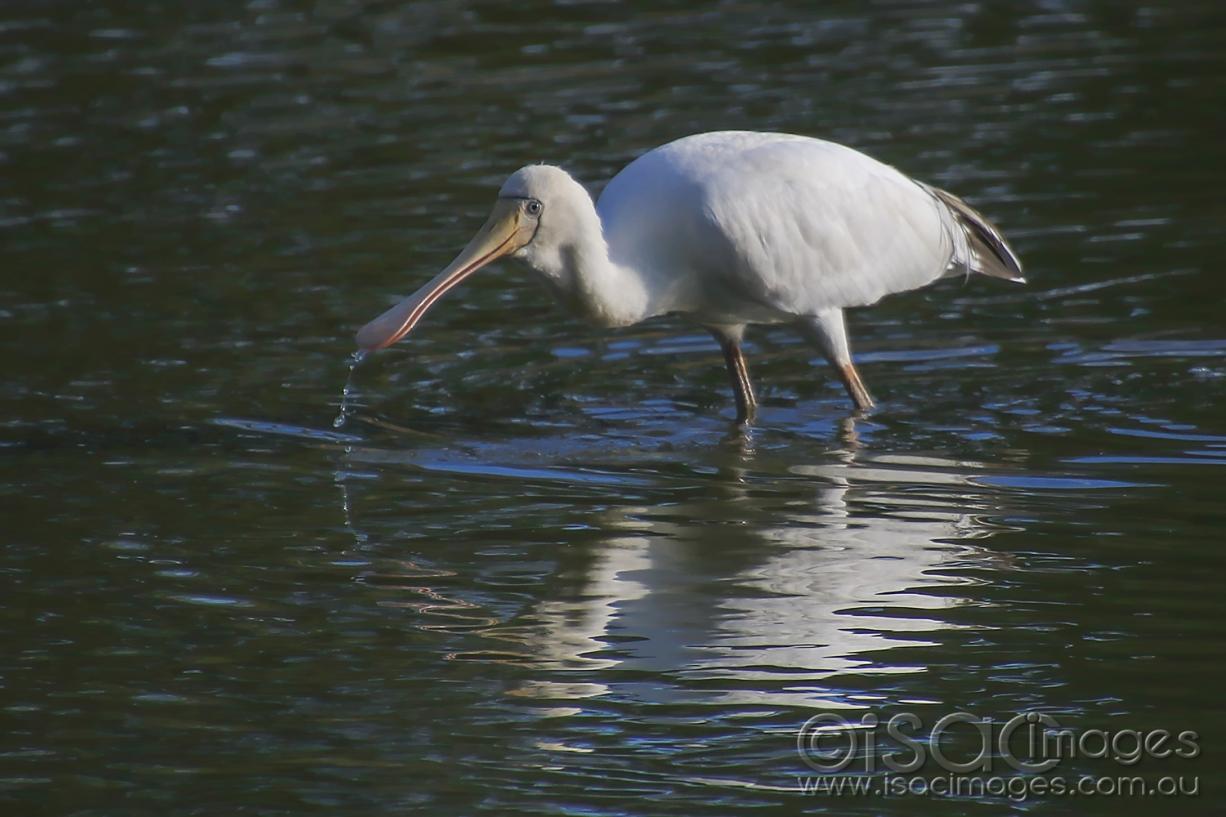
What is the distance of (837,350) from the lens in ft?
32.6

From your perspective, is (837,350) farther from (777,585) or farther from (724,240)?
(777,585)

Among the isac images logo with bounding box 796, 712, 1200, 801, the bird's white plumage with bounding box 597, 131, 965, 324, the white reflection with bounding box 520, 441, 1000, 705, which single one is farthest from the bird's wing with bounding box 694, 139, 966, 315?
the isac images logo with bounding box 796, 712, 1200, 801

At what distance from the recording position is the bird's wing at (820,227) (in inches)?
375

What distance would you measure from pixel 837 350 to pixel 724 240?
85 cm

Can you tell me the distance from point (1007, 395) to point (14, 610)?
4.60 m

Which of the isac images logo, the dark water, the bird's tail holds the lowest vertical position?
the isac images logo

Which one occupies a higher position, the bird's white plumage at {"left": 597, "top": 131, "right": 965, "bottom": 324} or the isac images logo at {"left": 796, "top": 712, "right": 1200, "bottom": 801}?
the bird's white plumage at {"left": 597, "top": 131, "right": 965, "bottom": 324}

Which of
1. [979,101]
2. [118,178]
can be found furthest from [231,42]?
[979,101]

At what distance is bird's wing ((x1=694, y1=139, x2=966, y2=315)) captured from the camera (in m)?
9.52

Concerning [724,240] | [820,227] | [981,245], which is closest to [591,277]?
[724,240]

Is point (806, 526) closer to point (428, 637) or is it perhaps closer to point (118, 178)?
point (428, 637)

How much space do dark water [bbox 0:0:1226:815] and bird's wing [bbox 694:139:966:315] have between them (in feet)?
1.82

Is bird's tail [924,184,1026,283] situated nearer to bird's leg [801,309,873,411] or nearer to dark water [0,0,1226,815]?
dark water [0,0,1226,815]

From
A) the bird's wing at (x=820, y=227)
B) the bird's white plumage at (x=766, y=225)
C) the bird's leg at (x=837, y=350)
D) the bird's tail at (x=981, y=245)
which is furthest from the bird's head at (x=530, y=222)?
the bird's tail at (x=981, y=245)
